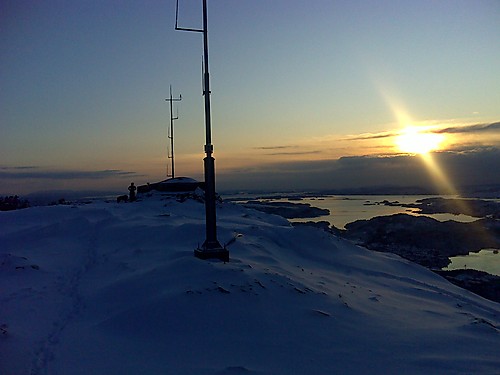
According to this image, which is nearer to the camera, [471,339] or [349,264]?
[471,339]

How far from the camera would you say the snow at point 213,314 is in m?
6.79

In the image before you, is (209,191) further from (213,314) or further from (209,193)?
(213,314)

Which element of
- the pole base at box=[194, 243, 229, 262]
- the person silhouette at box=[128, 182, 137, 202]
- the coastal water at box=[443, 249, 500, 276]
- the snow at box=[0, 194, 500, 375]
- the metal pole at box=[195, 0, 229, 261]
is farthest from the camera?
the coastal water at box=[443, 249, 500, 276]

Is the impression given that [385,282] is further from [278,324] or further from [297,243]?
[278,324]

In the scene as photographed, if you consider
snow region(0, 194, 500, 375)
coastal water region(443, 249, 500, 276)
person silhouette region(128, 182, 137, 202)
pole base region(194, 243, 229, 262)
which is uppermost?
person silhouette region(128, 182, 137, 202)

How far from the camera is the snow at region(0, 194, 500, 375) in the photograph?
6793 mm

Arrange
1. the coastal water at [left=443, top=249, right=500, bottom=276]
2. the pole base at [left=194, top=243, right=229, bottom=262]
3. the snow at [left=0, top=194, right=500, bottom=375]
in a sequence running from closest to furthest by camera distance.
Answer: the snow at [left=0, top=194, right=500, bottom=375] < the pole base at [left=194, top=243, right=229, bottom=262] < the coastal water at [left=443, top=249, right=500, bottom=276]

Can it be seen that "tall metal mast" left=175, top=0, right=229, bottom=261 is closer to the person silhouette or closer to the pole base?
the pole base

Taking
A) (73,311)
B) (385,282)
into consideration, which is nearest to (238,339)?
(73,311)

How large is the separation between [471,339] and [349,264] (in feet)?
25.2

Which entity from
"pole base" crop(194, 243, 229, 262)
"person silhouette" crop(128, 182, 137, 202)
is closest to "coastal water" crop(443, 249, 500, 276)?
"person silhouette" crop(128, 182, 137, 202)

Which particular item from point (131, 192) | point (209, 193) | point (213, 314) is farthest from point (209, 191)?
point (131, 192)

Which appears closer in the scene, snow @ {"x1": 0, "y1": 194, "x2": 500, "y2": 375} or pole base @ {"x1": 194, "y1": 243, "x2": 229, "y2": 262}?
snow @ {"x1": 0, "y1": 194, "x2": 500, "y2": 375}

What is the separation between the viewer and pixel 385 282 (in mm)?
14320
